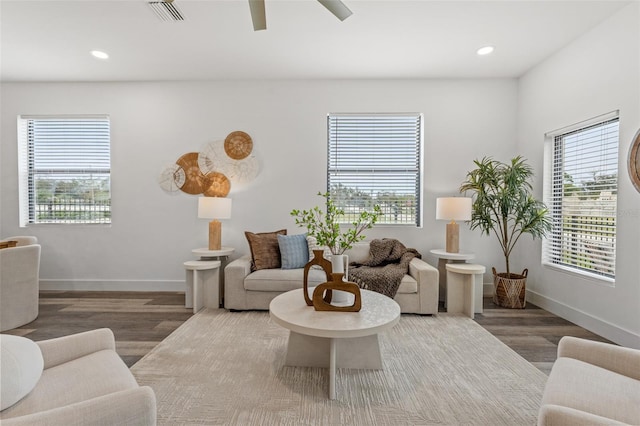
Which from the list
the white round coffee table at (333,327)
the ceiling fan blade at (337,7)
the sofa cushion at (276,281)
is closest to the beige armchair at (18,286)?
the sofa cushion at (276,281)

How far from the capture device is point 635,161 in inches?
96.0

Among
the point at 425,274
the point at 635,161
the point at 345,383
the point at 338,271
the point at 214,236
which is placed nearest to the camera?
the point at 345,383

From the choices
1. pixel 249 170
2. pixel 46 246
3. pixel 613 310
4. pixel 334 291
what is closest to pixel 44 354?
pixel 334 291

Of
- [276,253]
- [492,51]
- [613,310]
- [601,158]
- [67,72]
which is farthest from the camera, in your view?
[67,72]

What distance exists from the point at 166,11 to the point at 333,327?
9.31ft

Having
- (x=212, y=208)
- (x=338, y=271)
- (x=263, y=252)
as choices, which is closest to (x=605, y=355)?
(x=338, y=271)

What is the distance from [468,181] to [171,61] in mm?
3911

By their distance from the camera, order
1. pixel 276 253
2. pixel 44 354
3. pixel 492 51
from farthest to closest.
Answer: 1. pixel 276 253
2. pixel 492 51
3. pixel 44 354

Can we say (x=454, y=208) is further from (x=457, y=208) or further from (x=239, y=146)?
(x=239, y=146)

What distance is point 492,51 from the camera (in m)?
3.24

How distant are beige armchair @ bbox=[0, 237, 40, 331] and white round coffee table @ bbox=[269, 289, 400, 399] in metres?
2.64

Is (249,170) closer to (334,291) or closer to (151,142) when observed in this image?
(151,142)

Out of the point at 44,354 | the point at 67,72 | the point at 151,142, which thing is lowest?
the point at 44,354

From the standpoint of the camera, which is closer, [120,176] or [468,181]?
[468,181]
